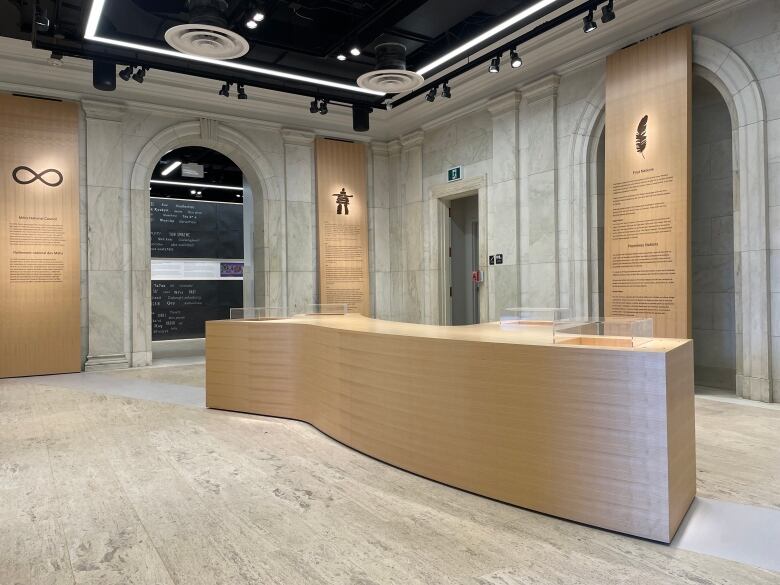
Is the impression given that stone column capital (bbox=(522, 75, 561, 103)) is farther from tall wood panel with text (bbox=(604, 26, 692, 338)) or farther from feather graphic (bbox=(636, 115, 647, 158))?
feather graphic (bbox=(636, 115, 647, 158))

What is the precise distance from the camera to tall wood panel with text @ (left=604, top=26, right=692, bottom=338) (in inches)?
237

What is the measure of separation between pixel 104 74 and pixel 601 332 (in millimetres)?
7458

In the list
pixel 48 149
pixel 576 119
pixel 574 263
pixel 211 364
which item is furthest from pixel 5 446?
pixel 576 119

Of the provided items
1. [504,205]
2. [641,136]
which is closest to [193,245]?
[504,205]

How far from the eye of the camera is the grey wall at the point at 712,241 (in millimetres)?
6715

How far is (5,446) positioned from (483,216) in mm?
7073

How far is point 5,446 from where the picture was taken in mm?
4293

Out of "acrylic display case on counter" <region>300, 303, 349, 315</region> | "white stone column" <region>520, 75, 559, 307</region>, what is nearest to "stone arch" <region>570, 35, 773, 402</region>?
"white stone column" <region>520, 75, 559, 307</region>

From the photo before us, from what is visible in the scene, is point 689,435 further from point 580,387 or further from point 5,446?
point 5,446

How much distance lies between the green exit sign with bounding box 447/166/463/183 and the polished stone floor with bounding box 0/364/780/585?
6122 millimetres

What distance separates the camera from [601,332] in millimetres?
2824

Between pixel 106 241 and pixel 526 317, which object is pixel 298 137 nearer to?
pixel 106 241

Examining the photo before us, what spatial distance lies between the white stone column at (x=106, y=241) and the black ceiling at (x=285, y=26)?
1719 mm

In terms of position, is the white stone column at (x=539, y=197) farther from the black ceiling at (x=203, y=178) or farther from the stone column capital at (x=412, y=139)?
the black ceiling at (x=203, y=178)
